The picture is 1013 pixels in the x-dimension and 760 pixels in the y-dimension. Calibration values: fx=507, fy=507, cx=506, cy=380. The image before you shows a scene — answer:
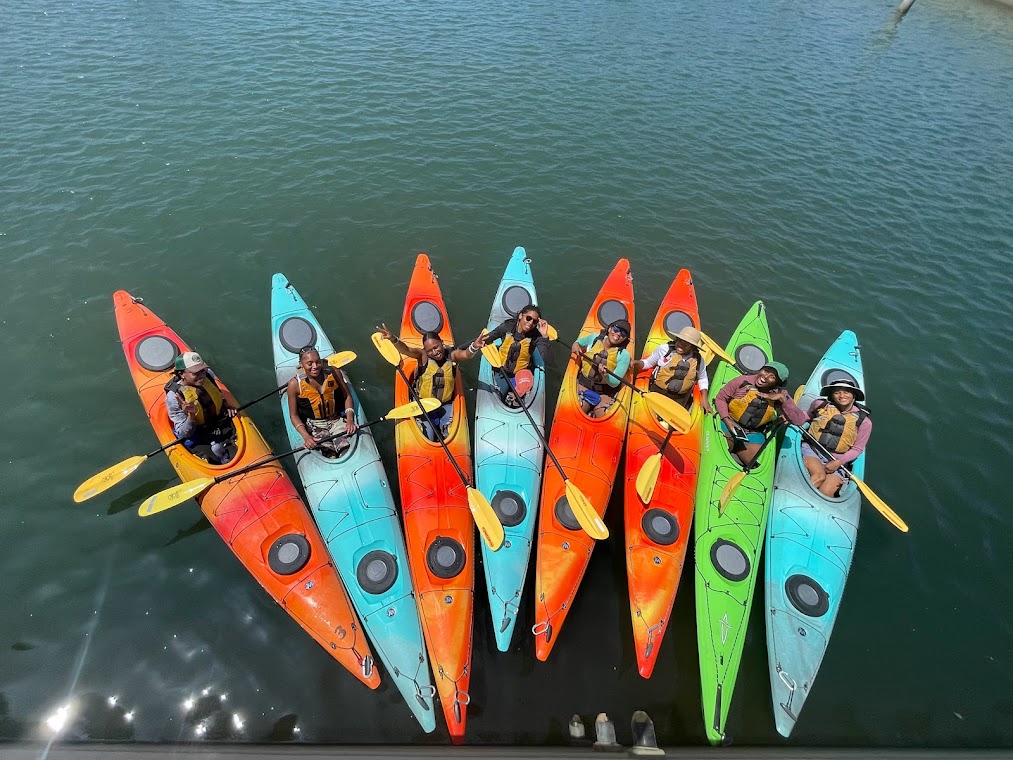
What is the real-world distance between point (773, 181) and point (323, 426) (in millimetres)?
12178

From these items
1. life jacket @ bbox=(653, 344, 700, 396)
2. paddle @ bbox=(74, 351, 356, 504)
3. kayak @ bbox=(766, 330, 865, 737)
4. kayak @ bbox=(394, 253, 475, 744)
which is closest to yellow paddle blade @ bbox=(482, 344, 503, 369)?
kayak @ bbox=(394, 253, 475, 744)

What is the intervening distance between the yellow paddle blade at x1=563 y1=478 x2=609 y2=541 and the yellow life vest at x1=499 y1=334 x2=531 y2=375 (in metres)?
2.05

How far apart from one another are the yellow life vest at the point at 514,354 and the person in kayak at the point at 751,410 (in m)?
2.59

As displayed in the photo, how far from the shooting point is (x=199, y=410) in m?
5.93

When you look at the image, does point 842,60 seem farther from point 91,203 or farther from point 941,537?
point 91,203

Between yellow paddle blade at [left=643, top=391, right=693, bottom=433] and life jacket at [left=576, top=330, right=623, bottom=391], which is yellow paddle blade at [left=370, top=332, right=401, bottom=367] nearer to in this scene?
life jacket at [left=576, top=330, right=623, bottom=391]

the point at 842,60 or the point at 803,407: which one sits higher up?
the point at 842,60

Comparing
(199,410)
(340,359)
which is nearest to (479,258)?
(340,359)

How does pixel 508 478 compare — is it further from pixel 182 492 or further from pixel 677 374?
pixel 182 492

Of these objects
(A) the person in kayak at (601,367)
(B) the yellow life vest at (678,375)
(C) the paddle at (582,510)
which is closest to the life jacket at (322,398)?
(C) the paddle at (582,510)

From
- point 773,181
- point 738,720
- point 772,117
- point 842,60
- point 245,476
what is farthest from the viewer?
point 842,60

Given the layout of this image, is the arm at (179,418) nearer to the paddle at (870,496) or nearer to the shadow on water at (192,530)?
the shadow on water at (192,530)

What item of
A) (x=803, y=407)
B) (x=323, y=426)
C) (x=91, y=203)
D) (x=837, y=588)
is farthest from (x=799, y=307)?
(x=91, y=203)

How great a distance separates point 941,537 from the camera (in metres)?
6.45
